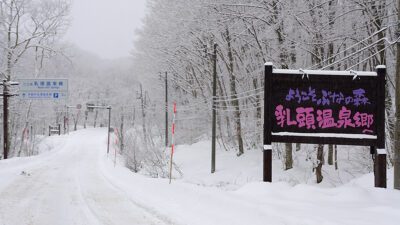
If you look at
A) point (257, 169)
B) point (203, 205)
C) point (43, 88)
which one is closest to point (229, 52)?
point (257, 169)

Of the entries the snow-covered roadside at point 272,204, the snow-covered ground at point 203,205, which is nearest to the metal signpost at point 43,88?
the snow-covered ground at point 203,205

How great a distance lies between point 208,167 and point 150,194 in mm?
12549

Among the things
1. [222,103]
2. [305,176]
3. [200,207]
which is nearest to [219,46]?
[222,103]

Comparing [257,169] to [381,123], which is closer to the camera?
[381,123]

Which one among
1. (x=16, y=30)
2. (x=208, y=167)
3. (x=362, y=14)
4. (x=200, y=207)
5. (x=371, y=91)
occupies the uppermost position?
(x=16, y=30)

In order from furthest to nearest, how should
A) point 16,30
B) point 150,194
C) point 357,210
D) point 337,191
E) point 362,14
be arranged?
point 16,30, point 362,14, point 150,194, point 337,191, point 357,210

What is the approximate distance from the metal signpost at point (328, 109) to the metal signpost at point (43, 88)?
15555 mm

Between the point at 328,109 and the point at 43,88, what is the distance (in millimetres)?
17486

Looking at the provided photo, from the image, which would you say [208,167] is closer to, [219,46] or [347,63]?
[219,46]

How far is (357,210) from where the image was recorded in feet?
17.5

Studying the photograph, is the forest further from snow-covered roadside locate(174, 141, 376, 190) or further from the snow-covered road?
the snow-covered road

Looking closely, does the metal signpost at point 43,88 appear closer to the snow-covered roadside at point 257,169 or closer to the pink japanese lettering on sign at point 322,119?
the snow-covered roadside at point 257,169

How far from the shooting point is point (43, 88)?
18.4 metres

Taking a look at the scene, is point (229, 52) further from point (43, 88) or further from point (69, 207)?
point (69, 207)
